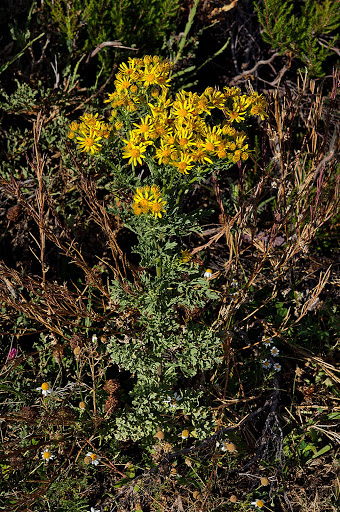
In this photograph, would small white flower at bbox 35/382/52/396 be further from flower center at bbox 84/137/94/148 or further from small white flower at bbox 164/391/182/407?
flower center at bbox 84/137/94/148

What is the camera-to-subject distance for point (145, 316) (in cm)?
213

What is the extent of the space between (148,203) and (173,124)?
1.21 ft

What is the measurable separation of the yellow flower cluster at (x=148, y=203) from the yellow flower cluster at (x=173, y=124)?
0.13 m

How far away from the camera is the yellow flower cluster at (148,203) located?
1695 mm

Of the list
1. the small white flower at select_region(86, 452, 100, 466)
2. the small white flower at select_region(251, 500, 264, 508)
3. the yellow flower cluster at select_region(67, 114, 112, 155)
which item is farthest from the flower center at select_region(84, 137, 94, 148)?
the small white flower at select_region(251, 500, 264, 508)

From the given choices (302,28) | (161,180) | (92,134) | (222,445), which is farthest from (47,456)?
(302,28)

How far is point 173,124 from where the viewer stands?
71.4 inches

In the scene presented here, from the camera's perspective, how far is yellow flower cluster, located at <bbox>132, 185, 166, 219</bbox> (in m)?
1.70

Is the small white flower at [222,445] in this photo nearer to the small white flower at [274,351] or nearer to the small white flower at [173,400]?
the small white flower at [173,400]

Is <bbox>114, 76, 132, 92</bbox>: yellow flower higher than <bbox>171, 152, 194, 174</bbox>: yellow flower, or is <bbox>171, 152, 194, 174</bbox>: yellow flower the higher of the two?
<bbox>114, 76, 132, 92</bbox>: yellow flower

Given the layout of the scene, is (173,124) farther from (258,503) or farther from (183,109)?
(258,503)

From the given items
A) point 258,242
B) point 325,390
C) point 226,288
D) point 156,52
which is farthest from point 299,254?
point 156,52

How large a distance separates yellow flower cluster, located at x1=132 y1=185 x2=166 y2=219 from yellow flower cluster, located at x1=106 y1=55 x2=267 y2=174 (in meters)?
0.13

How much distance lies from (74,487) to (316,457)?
53.6 inches
